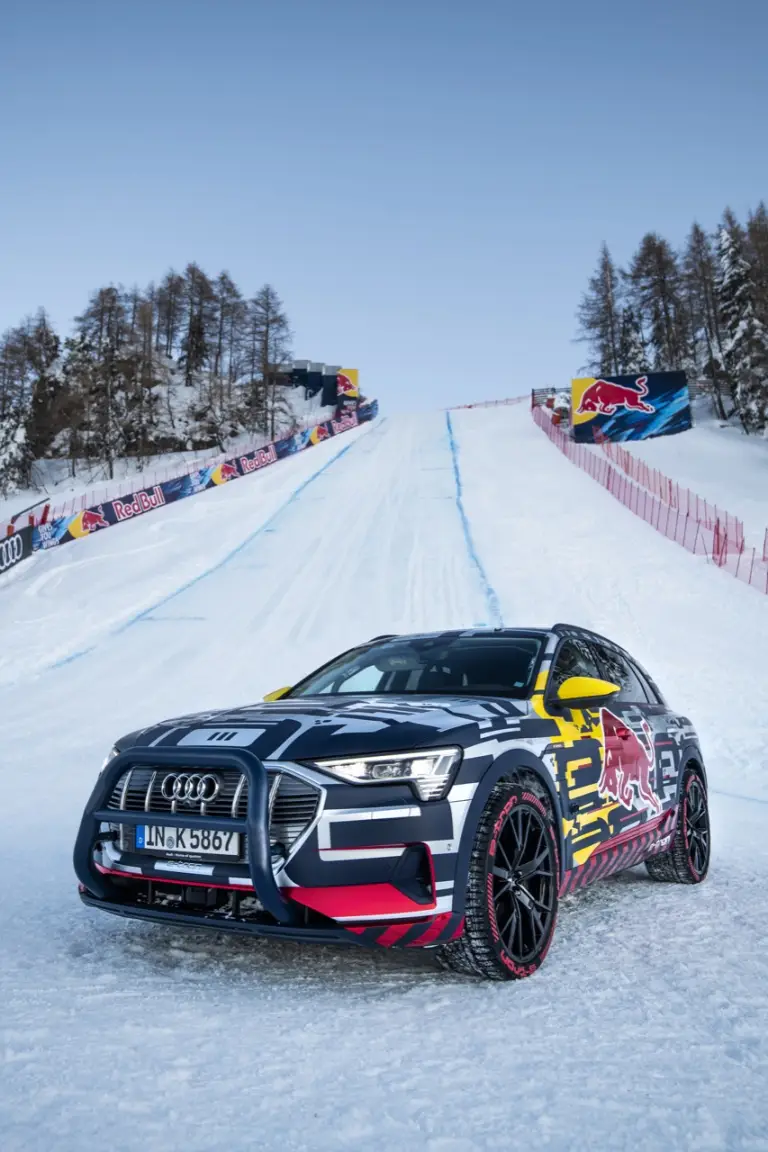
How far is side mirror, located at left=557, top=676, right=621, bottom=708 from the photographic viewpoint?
15.3 feet

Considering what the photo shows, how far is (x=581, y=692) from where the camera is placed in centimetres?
467

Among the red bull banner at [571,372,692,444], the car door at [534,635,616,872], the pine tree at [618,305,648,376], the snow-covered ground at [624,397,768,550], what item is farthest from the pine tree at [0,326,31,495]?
the car door at [534,635,616,872]

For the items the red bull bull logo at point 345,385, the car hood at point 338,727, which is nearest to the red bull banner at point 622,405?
the red bull bull logo at point 345,385

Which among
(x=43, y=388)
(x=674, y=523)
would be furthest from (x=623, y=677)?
(x=43, y=388)

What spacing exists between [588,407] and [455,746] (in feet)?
157

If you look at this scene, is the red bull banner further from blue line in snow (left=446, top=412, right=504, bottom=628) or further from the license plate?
the license plate

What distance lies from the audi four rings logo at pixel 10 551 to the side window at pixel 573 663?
24.3 m

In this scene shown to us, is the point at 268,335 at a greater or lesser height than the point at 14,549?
greater

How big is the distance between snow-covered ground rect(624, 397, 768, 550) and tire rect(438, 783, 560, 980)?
3658cm

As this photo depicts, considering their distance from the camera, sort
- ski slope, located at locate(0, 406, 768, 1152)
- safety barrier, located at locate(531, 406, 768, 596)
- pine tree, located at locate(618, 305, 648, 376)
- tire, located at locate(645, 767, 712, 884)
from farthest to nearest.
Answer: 1. pine tree, located at locate(618, 305, 648, 376)
2. safety barrier, located at locate(531, 406, 768, 596)
3. tire, located at locate(645, 767, 712, 884)
4. ski slope, located at locate(0, 406, 768, 1152)

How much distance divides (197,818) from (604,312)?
78.7 m

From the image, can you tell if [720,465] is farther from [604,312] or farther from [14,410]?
[14,410]

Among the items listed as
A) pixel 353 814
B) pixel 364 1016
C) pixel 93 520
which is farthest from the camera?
pixel 93 520

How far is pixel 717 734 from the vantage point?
12.7m
